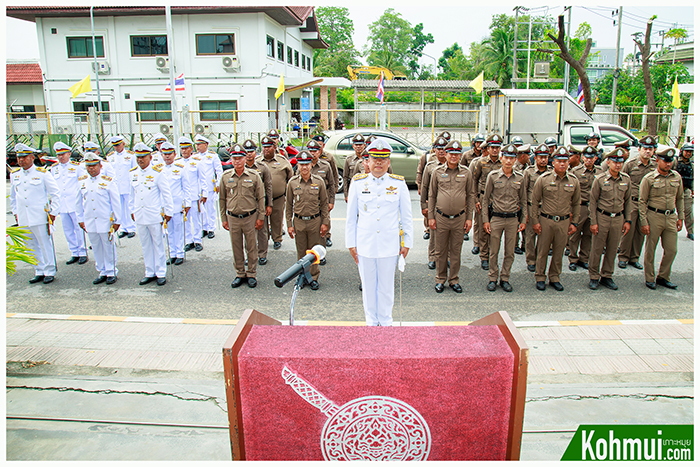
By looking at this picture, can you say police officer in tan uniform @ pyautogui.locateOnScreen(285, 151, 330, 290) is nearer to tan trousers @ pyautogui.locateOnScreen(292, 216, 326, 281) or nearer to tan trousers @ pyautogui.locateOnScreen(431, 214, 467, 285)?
tan trousers @ pyautogui.locateOnScreen(292, 216, 326, 281)

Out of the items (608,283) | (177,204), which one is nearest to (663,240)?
(608,283)

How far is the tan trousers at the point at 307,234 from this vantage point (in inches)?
287

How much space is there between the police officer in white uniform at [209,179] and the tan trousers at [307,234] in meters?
3.27

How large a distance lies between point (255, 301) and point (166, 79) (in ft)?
77.9

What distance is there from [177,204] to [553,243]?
20.2 feet

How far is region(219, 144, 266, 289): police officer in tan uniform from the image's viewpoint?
23.5 feet

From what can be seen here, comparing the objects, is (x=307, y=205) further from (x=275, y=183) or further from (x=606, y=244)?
(x=606, y=244)

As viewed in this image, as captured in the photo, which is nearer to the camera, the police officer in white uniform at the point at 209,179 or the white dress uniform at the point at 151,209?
the white dress uniform at the point at 151,209

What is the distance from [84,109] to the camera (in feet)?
91.2

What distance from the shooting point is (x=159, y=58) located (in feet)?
84.1

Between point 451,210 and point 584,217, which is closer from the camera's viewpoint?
point 451,210

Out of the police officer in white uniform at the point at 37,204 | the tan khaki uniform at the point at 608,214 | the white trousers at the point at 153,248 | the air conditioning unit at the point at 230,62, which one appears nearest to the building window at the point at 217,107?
the air conditioning unit at the point at 230,62

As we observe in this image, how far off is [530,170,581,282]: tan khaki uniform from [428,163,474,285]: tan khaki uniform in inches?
37.8

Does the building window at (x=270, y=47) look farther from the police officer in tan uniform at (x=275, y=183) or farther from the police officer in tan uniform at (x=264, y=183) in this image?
the police officer in tan uniform at (x=264, y=183)
